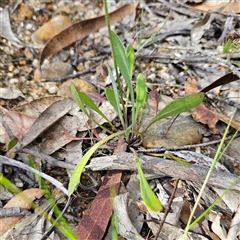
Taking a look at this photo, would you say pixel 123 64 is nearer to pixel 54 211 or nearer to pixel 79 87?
pixel 79 87

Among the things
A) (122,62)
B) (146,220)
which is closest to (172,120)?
(122,62)

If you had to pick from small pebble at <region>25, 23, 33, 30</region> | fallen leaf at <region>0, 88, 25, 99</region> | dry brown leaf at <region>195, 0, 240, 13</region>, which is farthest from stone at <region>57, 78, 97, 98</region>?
dry brown leaf at <region>195, 0, 240, 13</region>

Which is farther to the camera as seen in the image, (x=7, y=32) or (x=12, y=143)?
(x=7, y=32)

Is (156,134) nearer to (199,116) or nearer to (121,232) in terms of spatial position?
(199,116)

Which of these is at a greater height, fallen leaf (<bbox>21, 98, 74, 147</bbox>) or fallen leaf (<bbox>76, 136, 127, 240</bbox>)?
fallen leaf (<bbox>21, 98, 74, 147</bbox>)

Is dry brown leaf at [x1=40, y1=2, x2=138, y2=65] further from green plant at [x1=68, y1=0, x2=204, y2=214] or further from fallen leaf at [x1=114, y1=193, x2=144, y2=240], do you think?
fallen leaf at [x1=114, y1=193, x2=144, y2=240]

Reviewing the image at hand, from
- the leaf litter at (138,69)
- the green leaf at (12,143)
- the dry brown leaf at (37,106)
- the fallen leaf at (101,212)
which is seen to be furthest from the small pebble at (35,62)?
the fallen leaf at (101,212)

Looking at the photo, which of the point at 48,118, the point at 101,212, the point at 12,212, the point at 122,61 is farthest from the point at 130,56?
the point at 12,212
